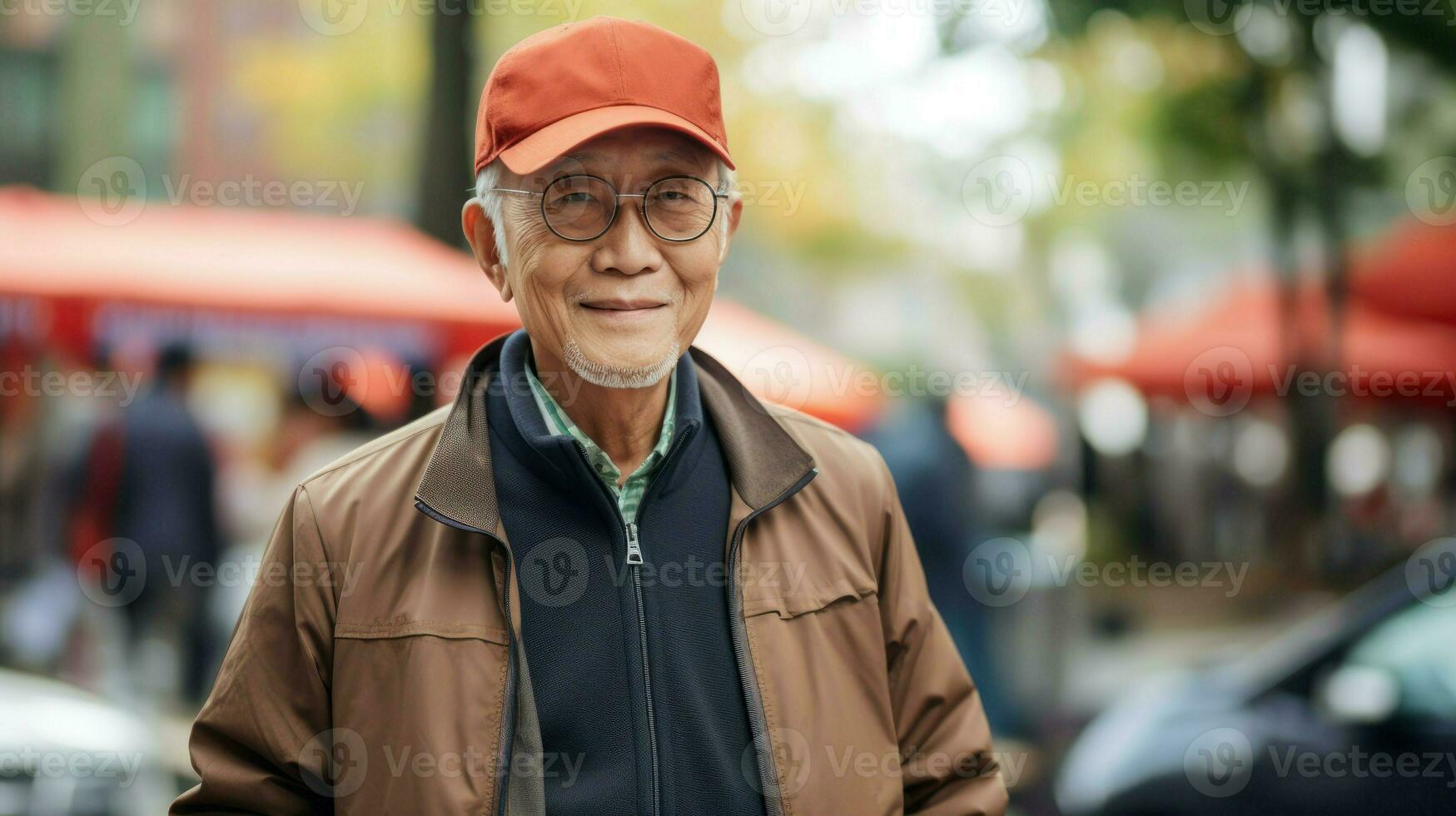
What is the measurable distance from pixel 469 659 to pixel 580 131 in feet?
2.69

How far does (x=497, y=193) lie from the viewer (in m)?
2.17

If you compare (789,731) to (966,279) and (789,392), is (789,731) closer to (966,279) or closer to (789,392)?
(789,392)

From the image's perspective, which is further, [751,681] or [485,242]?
[485,242]

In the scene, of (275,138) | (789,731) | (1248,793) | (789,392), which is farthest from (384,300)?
(275,138)

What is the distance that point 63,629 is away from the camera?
7.68 meters

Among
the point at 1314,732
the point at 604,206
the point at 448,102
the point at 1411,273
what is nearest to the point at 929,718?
the point at 604,206

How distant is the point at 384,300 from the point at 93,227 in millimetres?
1477

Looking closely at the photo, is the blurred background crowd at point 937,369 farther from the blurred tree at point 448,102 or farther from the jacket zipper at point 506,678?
the jacket zipper at point 506,678

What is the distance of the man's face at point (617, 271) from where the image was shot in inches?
82.3

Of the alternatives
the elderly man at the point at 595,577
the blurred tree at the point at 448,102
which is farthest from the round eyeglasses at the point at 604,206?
the blurred tree at the point at 448,102

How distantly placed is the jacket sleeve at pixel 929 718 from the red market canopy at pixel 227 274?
3.98 m

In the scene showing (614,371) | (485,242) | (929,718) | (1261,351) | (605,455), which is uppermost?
(485,242)

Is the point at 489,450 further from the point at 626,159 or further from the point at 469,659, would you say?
the point at 626,159

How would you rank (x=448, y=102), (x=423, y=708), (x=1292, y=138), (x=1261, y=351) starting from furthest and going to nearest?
(x=1261, y=351) < (x=1292, y=138) < (x=448, y=102) < (x=423, y=708)
